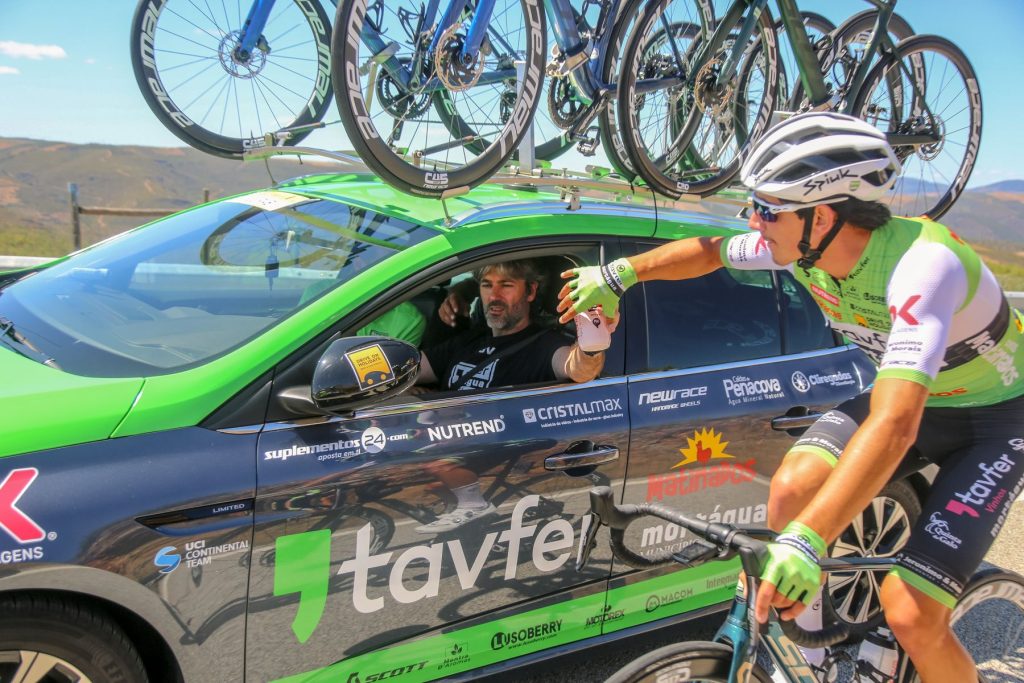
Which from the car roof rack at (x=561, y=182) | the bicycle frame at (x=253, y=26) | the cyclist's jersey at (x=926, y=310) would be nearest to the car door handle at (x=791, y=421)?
the cyclist's jersey at (x=926, y=310)

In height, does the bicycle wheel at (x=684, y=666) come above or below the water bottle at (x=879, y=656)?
above

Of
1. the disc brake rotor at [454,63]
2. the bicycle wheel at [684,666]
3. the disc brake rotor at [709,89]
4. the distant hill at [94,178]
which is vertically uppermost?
Answer: the disc brake rotor at [454,63]

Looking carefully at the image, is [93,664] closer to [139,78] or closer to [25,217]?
[139,78]

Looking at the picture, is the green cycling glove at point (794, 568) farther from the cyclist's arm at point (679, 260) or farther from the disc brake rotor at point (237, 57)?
the disc brake rotor at point (237, 57)

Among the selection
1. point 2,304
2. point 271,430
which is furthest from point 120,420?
point 2,304

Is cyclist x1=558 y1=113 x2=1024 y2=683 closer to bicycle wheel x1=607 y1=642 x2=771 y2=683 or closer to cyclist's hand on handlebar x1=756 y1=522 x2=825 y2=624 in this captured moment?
cyclist's hand on handlebar x1=756 y1=522 x2=825 y2=624

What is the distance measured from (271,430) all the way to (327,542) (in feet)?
1.10

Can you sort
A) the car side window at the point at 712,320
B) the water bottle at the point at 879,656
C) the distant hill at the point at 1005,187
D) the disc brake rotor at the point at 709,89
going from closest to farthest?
the water bottle at the point at 879,656 < the car side window at the point at 712,320 < the disc brake rotor at the point at 709,89 < the distant hill at the point at 1005,187

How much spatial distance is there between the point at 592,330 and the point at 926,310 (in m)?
1.01

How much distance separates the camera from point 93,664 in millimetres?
1921

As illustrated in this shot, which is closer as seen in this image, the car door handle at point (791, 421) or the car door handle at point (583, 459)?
the car door handle at point (583, 459)

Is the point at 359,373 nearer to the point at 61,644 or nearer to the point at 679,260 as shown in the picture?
the point at 61,644

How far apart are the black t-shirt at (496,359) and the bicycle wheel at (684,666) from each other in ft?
3.74

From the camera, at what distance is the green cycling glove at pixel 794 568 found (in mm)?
1633
